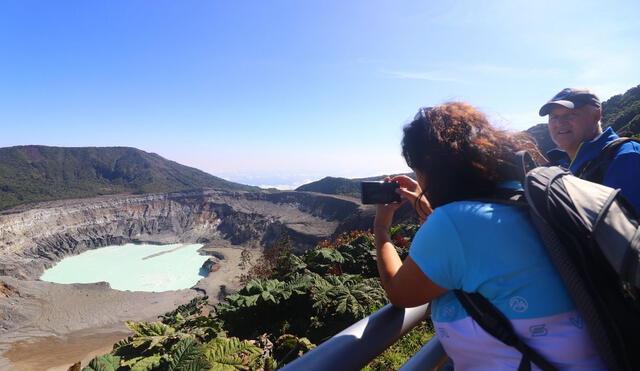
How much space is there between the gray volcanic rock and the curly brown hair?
39882 mm

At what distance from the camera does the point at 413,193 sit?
1.98 metres

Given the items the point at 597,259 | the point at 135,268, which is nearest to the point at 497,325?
the point at 597,259

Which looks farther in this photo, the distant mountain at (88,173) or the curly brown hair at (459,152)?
the distant mountain at (88,173)

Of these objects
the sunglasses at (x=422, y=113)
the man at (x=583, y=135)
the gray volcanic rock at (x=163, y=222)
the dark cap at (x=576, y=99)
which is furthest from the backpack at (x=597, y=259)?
the gray volcanic rock at (x=163, y=222)

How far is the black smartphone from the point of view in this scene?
6.58 ft

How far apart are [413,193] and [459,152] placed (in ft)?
1.85

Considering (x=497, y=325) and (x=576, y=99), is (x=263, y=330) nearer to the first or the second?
(x=497, y=325)

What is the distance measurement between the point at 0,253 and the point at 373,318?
241 feet

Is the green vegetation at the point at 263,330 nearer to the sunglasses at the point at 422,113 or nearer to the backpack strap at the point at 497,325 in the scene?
the backpack strap at the point at 497,325

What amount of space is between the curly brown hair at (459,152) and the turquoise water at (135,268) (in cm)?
5347

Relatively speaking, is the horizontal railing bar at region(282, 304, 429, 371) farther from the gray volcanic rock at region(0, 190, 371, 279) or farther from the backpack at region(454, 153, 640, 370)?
the gray volcanic rock at region(0, 190, 371, 279)

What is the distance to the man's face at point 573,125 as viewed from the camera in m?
3.14

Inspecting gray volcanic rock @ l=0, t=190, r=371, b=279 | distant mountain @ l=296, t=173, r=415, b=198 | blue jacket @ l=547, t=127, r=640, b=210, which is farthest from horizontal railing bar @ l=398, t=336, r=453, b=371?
distant mountain @ l=296, t=173, r=415, b=198

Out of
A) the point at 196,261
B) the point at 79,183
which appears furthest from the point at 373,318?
the point at 79,183
